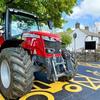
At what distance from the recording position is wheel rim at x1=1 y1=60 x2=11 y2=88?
20.2 ft

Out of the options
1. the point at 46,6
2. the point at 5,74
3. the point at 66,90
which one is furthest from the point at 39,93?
the point at 46,6

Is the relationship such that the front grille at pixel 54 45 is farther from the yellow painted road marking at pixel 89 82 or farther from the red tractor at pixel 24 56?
the yellow painted road marking at pixel 89 82

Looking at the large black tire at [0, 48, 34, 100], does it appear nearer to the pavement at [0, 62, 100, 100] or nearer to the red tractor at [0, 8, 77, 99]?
the red tractor at [0, 8, 77, 99]

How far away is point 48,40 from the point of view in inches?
259

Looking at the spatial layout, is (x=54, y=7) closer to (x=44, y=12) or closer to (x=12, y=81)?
(x=44, y=12)

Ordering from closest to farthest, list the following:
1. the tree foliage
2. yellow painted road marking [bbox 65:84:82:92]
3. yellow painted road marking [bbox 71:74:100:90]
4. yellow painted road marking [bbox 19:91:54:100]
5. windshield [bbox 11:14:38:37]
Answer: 1. yellow painted road marking [bbox 19:91:54:100]
2. yellow painted road marking [bbox 65:84:82:92]
3. windshield [bbox 11:14:38:37]
4. yellow painted road marking [bbox 71:74:100:90]
5. the tree foliage

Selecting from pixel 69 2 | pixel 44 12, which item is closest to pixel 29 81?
pixel 44 12

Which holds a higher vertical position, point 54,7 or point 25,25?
point 54,7

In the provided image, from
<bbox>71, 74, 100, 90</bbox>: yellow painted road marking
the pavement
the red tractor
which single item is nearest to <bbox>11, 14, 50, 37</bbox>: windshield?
the red tractor

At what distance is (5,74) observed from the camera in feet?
21.1

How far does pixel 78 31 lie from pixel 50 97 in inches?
1865

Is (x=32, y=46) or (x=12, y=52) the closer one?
(x=12, y=52)

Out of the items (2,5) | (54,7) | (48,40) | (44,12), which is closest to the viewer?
(48,40)

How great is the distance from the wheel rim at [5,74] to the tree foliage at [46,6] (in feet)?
15.8
